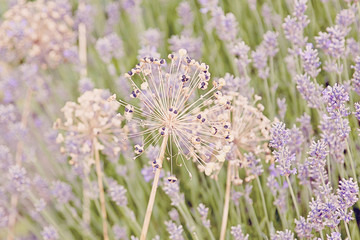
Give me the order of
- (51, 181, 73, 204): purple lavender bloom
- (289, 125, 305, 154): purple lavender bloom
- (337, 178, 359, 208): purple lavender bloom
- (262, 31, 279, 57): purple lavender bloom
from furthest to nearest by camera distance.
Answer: (51, 181, 73, 204): purple lavender bloom, (262, 31, 279, 57): purple lavender bloom, (289, 125, 305, 154): purple lavender bloom, (337, 178, 359, 208): purple lavender bloom

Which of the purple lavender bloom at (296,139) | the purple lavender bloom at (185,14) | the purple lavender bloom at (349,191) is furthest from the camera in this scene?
the purple lavender bloom at (185,14)

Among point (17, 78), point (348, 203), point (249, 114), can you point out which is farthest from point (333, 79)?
point (17, 78)

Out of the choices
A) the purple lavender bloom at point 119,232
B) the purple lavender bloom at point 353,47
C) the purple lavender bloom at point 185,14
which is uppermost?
the purple lavender bloom at point 185,14

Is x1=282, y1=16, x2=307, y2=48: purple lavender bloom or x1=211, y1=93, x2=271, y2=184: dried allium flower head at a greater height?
x1=282, y1=16, x2=307, y2=48: purple lavender bloom

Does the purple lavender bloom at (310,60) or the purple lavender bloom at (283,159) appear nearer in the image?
the purple lavender bloom at (283,159)

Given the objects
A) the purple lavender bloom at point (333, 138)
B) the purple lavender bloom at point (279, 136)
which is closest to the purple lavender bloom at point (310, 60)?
the purple lavender bloom at point (333, 138)

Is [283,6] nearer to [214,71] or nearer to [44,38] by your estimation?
[214,71]

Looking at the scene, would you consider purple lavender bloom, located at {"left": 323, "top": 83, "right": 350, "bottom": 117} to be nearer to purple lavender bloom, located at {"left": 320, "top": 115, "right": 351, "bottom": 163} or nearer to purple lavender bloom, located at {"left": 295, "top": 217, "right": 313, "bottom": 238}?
purple lavender bloom, located at {"left": 320, "top": 115, "right": 351, "bottom": 163}

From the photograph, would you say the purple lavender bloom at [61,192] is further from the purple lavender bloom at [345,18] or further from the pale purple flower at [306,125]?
the purple lavender bloom at [345,18]

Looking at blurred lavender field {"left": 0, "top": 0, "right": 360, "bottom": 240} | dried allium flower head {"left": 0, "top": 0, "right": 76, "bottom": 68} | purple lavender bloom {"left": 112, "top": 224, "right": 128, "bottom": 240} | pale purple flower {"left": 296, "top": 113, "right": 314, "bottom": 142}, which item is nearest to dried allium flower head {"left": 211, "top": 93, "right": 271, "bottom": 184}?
blurred lavender field {"left": 0, "top": 0, "right": 360, "bottom": 240}
